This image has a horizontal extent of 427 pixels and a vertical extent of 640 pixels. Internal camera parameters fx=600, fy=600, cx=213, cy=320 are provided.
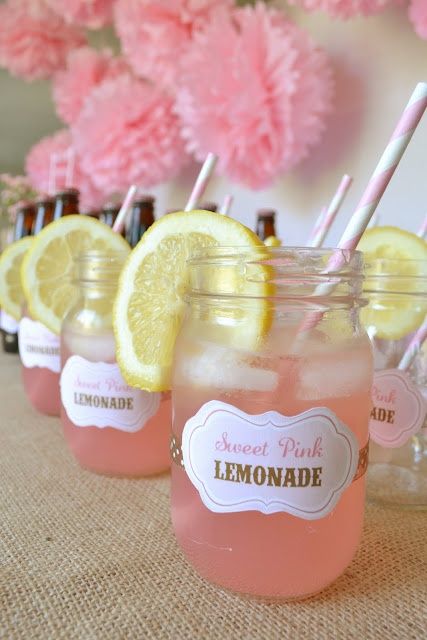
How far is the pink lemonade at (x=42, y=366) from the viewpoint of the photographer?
0.91m

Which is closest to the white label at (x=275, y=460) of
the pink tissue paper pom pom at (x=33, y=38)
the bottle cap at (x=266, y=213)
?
the bottle cap at (x=266, y=213)

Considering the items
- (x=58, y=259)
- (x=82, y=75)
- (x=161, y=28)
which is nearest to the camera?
(x=58, y=259)

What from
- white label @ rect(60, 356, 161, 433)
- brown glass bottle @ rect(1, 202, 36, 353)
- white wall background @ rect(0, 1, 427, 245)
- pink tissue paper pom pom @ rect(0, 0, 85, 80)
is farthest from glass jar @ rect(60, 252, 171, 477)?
pink tissue paper pom pom @ rect(0, 0, 85, 80)

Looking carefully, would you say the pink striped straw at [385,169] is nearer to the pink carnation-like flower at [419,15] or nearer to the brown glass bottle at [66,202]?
the pink carnation-like flower at [419,15]

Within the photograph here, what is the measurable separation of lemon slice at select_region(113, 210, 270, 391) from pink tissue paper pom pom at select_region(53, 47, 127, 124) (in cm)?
109

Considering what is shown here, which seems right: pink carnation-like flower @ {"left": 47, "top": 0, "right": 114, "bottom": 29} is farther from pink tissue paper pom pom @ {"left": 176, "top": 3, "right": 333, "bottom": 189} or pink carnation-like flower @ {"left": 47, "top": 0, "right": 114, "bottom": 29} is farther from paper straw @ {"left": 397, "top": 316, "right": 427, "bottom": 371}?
paper straw @ {"left": 397, "top": 316, "right": 427, "bottom": 371}

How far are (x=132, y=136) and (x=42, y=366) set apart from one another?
0.57 metres

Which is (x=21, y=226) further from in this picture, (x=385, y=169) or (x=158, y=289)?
(x=385, y=169)

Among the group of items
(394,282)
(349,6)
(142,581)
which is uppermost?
(349,6)

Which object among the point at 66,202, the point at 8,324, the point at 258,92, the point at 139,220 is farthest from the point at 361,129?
the point at 8,324

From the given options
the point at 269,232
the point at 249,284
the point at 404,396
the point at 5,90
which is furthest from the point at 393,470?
the point at 5,90

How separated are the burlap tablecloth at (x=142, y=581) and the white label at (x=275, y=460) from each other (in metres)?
0.07

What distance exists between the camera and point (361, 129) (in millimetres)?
1009

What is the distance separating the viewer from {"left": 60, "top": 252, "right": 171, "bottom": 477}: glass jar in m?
0.66
